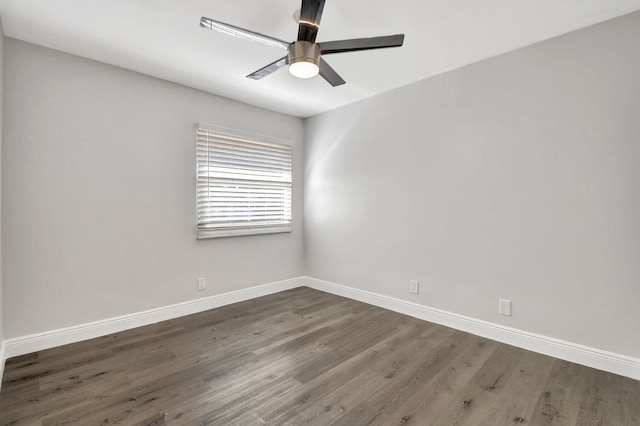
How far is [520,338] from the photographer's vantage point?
254 centimetres

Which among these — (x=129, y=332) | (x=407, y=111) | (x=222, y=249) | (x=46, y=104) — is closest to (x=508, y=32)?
(x=407, y=111)

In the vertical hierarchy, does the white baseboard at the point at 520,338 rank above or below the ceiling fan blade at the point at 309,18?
below

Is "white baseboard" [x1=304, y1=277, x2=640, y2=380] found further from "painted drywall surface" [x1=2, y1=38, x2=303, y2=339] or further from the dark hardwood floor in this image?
"painted drywall surface" [x1=2, y1=38, x2=303, y2=339]

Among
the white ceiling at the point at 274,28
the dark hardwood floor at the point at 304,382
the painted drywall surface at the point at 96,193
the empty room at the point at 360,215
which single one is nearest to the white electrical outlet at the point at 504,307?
the empty room at the point at 360,215

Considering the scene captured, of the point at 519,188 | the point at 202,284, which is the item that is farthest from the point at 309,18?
the point at 202,284

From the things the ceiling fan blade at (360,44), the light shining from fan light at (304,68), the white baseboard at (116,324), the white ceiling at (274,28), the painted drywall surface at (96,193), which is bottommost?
the white baseboard at (116,324)

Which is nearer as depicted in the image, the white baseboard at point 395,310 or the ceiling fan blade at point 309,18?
the ceiling fan blade at point 309,18

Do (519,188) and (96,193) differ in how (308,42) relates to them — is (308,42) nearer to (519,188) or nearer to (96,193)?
(519,188)

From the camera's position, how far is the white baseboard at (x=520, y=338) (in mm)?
2131

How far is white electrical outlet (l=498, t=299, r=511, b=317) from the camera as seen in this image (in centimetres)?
262

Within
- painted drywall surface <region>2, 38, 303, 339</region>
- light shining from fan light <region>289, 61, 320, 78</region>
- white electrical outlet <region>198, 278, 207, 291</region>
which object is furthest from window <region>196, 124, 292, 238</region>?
light shining from fan light <region>289, 61, 320, 78</region>

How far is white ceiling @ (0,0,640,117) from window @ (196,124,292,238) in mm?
798

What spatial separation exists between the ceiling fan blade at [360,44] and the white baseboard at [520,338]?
8.09 ft

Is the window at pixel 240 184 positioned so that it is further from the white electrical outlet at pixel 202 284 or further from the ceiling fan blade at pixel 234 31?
the ceiling fan blade at pixel 234 31
